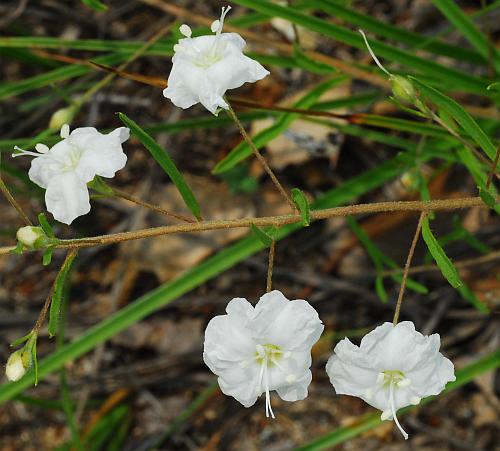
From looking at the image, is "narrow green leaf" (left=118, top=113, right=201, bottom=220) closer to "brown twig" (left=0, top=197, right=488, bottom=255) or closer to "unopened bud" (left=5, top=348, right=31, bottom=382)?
"brown twig" (left=0, top=197, right=488, bottom=255)

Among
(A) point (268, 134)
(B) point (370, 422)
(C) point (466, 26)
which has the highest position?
(C) point (466, 26)

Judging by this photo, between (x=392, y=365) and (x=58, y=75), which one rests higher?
(x=392, y=365)

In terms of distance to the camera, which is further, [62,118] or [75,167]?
[62,118]

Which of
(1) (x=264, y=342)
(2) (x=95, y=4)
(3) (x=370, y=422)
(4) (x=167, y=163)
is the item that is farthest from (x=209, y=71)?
(3) (x=370, y=422)

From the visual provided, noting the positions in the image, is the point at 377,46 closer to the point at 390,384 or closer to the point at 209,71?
the point at 209,71

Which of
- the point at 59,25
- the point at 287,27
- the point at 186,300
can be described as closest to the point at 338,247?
the point at 186,300

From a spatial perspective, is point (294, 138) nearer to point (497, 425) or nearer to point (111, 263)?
point (111, 263)
